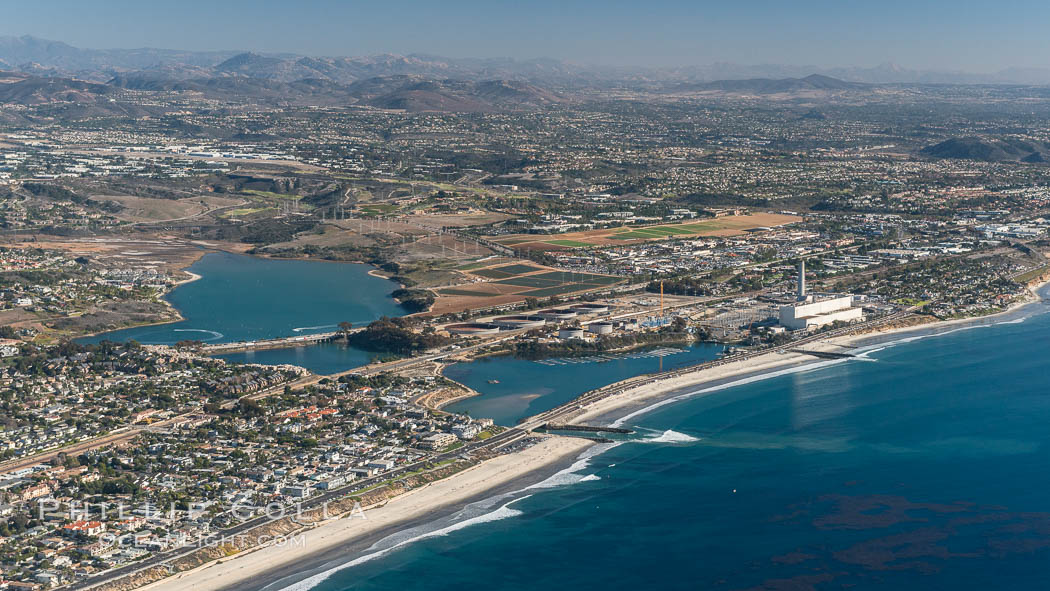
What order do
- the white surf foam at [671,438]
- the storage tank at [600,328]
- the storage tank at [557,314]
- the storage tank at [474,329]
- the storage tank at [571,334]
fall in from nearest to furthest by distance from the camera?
the white surf foam at [671,438] < the storage tank at [571,334] < the storage tank at [600,328] < the storage tank at [474,329] < the storage tank at [557,314]

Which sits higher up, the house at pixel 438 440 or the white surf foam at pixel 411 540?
the house at pixel 438 440

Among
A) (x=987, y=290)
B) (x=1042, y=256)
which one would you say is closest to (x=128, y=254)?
(x=987, y=290)

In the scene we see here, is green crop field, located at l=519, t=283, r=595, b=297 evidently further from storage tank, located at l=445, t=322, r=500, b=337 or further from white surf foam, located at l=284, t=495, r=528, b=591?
white surf foam, located at l=284, t=495, r=528, b=591

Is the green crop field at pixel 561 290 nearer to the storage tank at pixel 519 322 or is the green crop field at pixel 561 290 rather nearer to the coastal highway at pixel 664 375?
the storage tank at pixel 519 322

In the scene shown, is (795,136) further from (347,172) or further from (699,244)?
(699,244)

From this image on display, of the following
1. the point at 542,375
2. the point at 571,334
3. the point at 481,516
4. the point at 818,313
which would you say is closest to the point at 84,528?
the point at 481,516

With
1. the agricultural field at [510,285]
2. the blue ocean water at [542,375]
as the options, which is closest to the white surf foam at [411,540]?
the blue ocean water at [542,375]

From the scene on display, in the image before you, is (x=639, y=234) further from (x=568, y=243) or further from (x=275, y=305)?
(x=275, y=305)

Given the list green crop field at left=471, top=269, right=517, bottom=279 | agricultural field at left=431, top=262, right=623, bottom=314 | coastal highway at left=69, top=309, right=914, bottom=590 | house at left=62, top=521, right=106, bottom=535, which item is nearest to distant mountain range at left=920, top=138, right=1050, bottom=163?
agricultural field at left=431, top=262, right=623, bottom=314
